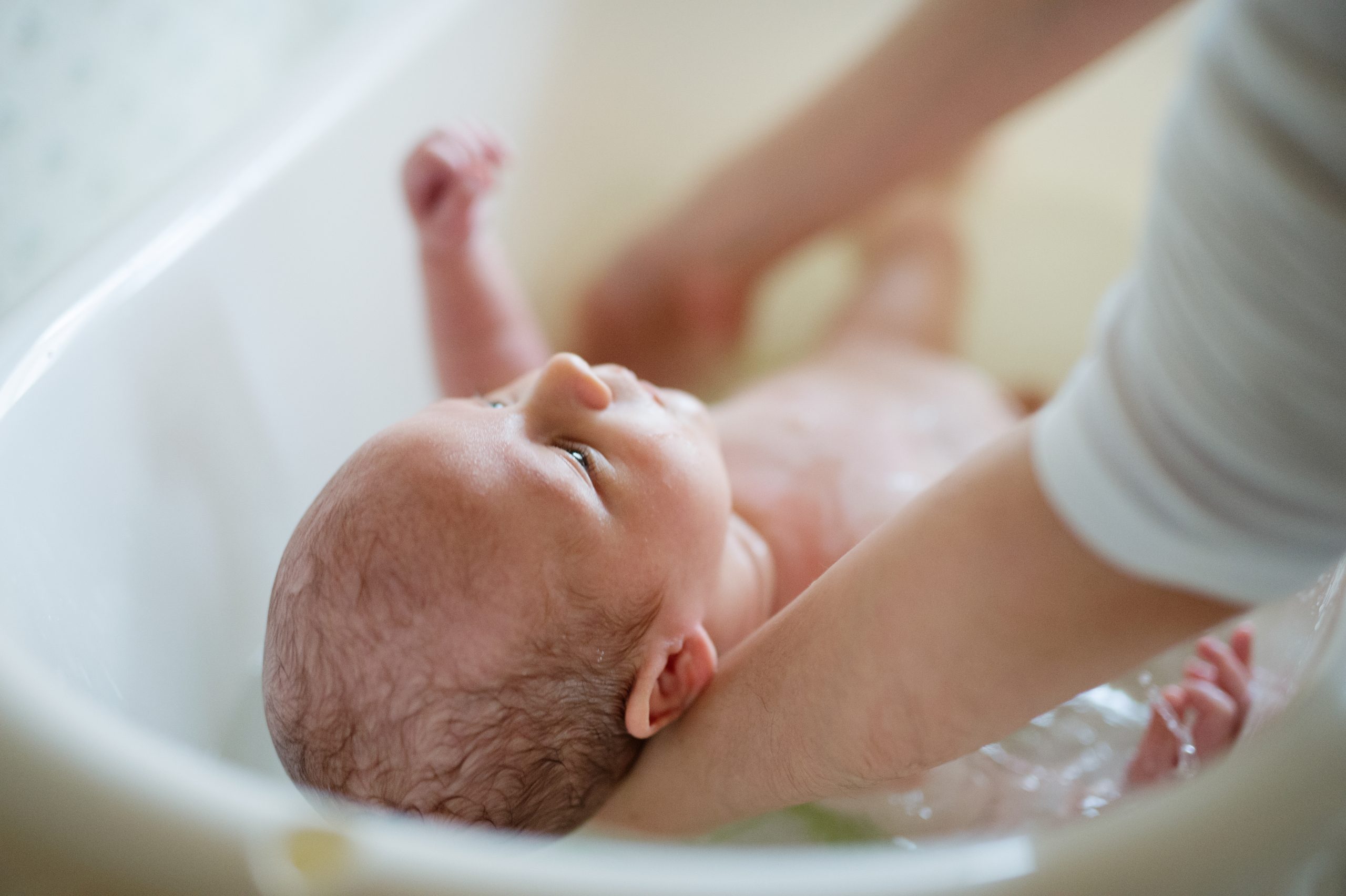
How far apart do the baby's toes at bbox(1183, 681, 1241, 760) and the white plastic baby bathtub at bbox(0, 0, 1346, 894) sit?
0.19 feet

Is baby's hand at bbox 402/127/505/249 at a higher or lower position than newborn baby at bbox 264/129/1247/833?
higher

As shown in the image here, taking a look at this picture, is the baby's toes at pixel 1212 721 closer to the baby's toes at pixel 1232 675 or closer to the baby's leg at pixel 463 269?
the baby's toes at pixel 1232 675

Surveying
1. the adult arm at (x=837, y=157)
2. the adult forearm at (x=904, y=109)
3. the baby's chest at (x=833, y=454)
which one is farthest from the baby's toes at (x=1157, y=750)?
the adult forearm at (x=904, y=109)

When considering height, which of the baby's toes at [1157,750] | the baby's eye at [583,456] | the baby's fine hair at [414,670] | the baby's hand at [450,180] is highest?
the baby's hand at [450,180]

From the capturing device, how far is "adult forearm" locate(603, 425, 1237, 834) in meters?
0.42

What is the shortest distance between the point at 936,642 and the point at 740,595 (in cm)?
26

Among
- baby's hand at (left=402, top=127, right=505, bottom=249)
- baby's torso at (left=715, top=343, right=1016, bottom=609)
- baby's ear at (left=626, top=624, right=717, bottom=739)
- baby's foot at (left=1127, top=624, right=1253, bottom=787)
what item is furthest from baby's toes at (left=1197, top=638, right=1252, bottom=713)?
baby's hand at (left=402, top=127, right=505, bottom=249)

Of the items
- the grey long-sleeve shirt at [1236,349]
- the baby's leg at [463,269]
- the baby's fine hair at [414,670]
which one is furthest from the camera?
the baby's leg at [463,269]

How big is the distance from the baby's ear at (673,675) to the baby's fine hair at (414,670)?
0.03 meters

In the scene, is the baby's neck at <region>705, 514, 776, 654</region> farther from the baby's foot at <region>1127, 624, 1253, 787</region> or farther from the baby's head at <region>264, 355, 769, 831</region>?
the baby's foot at <region>1127, 624, 1253, 787</region>

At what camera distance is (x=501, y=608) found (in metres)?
0.59

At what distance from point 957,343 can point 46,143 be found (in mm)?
959

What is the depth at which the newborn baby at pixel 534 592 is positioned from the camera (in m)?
0.58

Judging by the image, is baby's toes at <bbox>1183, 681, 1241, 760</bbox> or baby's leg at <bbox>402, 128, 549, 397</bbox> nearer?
baby's toes at <bbox>1183, 681, 1241, 760</bbox>
